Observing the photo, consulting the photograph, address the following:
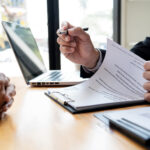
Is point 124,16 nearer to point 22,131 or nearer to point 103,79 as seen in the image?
point 103,79

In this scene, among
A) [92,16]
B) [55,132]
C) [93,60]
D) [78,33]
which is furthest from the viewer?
[92,16]

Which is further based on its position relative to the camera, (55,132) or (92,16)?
(92,16)

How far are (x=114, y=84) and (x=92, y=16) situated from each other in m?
1.44

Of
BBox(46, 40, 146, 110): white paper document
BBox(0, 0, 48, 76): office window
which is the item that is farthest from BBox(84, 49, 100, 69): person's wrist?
BBox(0, 0, 48, 76): office window

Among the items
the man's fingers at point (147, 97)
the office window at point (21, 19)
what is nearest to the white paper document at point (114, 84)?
the man's fingers at point (147, 97)

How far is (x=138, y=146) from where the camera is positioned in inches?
13.0

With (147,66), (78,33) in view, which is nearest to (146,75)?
(147,66)

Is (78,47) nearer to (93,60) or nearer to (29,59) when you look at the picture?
(93,60)

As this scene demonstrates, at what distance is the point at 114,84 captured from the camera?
0.67m

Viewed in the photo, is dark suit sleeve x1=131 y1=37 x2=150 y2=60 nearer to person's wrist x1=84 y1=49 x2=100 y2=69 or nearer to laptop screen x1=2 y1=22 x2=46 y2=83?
person's wrist x1=84 y1=49 x2=100 y2=69

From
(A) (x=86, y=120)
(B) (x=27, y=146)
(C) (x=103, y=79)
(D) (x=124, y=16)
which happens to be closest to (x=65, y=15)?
(D) (x=124, y=16)

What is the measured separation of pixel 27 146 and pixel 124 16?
74.1 inches

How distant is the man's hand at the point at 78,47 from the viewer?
31.9 inches

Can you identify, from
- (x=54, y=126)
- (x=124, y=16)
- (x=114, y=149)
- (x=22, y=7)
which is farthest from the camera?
(x=124, y=16)
